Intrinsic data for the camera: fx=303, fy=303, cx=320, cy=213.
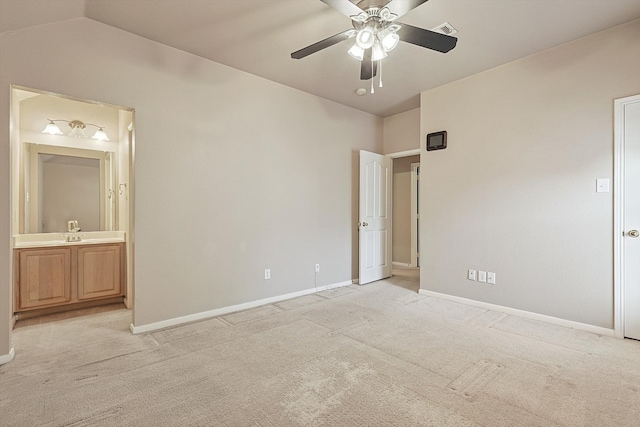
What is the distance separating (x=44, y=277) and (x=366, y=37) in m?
4.03

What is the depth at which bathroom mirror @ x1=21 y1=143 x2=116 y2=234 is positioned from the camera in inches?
145

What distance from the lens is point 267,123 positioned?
3.75 metres

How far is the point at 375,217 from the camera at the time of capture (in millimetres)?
4867

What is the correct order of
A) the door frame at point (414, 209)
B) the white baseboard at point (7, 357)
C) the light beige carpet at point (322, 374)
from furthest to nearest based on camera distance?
the door frame at point (414, 209)
the white baseboard at point (7, 357)
the light beige carpet at point (322, 374)

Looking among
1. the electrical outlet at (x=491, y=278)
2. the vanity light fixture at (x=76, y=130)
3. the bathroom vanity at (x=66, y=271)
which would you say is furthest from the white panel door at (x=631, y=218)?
the vanity light fixture at (x=76, y=130)

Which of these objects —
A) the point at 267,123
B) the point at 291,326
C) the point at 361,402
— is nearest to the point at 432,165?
the point at 267,123

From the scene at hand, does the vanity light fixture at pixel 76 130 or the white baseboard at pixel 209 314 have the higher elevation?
the vanity light fixture at pixel 76 130

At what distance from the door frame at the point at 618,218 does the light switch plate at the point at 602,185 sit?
53mm

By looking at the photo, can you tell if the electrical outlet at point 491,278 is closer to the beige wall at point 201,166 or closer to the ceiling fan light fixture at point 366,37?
the beige wall at point 201,166

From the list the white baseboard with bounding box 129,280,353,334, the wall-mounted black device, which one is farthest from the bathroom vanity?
the wall-mounted black device

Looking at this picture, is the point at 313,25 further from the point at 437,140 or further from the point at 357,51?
the point at 437,140

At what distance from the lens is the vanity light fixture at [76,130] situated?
383cm

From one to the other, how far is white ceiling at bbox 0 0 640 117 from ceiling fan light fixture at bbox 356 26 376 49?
55 cm

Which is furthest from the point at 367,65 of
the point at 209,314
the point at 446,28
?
the point at 209,314
